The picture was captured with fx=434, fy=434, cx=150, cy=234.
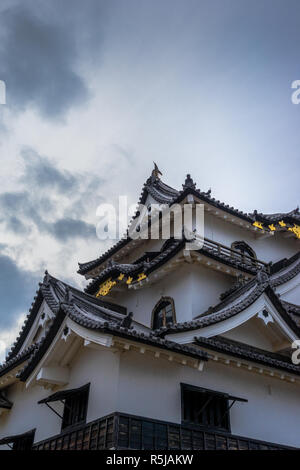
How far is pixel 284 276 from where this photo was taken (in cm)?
1883

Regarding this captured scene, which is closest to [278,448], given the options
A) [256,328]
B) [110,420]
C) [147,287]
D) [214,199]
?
[256,328]

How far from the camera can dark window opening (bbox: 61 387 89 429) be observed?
12164mm

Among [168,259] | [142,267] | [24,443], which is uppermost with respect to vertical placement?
[142,267]

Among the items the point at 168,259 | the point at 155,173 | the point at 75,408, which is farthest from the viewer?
the point at 155,173

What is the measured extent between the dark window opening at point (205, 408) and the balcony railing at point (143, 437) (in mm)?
354

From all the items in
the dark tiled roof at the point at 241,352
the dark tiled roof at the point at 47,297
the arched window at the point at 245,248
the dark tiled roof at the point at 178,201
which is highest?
the dark tiled roof at the point at 178,201

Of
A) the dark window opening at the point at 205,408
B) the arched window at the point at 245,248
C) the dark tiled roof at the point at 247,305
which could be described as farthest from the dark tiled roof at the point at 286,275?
the dark window opening at the point at 205,408

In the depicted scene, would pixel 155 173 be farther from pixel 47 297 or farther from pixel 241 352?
pixel 241 352

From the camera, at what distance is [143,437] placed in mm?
10547

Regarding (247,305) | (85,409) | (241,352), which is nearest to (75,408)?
(85,409)

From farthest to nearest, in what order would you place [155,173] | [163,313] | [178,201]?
[155,173] → [178,201] → [163,313]

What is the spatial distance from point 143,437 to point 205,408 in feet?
8.22

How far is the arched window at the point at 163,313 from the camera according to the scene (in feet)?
57.2

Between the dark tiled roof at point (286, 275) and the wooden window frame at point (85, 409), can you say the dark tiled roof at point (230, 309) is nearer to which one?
the wooden window frame at point (85, 409)
